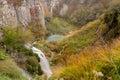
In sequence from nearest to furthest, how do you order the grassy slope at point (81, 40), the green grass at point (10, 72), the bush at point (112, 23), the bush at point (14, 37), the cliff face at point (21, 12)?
the green grass at point (10, 72)
the bush at point (14, 37)
the bush at point (112, 23)
the grassy slope at point (81, 40)
the cliff face at point (21, 12)

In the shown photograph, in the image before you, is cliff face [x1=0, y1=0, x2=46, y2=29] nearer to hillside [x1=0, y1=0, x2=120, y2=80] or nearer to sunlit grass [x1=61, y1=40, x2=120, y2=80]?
hillside [x1=0, y1=0, x2=120, y2=80]

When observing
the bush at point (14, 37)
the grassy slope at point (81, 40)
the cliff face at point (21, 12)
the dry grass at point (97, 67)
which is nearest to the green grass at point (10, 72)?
the dry grass at point (97, 67)

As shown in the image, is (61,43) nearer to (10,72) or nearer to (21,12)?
(21,12)

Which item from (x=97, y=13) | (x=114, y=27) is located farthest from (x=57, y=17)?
(x=114, y=27)

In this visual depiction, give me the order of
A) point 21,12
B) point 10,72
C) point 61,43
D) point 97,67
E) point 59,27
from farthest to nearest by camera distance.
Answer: point 59,27
point 21,12
point 61,43
point 10,72
point 97,67

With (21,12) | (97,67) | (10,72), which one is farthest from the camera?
(21,12)

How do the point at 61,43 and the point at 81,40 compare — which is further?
the point at 61,43

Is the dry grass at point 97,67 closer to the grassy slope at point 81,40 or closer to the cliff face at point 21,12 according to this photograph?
the grassy slope at point 81,40

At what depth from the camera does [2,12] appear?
61094mm

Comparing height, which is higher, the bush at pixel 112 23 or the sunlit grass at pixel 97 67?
the bush at pixel 112 23

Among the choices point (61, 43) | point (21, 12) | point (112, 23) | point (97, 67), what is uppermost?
point (21, 12)

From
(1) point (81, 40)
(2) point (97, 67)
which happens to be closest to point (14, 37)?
(1) point (81, 40)

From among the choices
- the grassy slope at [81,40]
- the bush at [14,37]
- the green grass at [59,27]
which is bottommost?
the bush at [14,37]

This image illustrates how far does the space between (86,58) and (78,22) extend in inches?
4061
